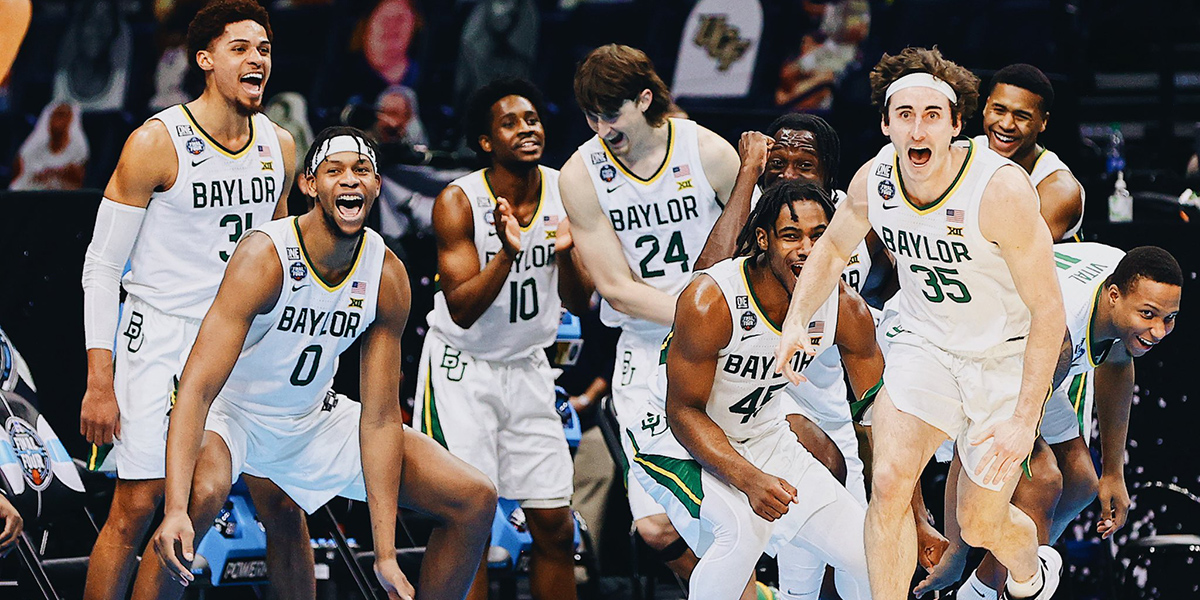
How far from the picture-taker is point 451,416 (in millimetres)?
5898

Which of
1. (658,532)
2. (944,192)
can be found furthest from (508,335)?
(944,192)

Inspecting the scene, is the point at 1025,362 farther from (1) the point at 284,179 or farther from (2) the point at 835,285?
(1) the point at 284,179

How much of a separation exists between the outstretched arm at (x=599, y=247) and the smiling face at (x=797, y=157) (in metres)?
0.60

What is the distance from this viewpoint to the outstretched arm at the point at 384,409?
4.95 m

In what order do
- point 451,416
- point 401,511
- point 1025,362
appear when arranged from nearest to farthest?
point 1025,362 → point 451,416 → point 401,511

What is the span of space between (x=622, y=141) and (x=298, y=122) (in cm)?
406

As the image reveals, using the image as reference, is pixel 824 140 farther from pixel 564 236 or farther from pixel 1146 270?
pixel 1146 270

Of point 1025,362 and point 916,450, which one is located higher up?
point 1025,362

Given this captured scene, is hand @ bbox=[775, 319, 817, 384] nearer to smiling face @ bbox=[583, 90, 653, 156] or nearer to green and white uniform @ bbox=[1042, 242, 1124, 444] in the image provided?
green and white uniform @ bbox=[1042, 242, 1124, 444]

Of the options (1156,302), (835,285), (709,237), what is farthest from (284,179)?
(1156,302)

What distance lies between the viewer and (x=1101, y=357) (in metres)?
5.34

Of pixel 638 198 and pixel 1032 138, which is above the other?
pixel 1032 138

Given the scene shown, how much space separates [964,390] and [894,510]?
1.38ft

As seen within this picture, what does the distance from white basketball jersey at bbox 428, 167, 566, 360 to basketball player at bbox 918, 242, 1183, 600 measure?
1.69 m
